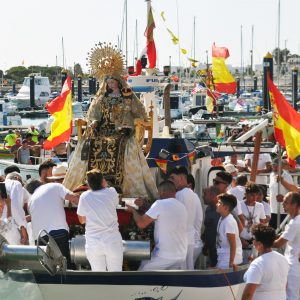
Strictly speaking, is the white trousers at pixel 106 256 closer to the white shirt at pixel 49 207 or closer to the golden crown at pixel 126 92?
the white shirt at pixel 49 207

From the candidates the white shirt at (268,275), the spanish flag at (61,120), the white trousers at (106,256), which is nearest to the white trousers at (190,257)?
the white trousers at (106,256)

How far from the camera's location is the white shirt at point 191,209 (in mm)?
10156

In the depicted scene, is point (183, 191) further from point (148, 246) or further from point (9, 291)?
point (9, 291)

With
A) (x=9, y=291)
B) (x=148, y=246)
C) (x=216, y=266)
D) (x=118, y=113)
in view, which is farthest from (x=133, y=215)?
(x=9, y=291)

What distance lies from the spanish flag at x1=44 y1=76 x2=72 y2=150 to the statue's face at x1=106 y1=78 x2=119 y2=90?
2.26 meters

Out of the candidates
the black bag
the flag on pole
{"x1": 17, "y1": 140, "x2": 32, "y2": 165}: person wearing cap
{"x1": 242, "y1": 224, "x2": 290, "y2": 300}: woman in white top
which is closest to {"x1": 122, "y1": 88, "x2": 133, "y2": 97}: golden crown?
the black bag

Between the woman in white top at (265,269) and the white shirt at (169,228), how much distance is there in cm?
131

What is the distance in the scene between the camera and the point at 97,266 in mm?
9461

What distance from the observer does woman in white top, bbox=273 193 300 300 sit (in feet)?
31.3

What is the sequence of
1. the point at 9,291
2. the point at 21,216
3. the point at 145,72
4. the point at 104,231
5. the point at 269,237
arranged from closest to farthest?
the point at 9,291
the point at 269,237
the point at 104,231
the point at 21,216
the point at 145,72

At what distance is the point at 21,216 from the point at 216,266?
2.33 m

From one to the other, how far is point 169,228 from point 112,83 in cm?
287

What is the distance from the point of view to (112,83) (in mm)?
11672

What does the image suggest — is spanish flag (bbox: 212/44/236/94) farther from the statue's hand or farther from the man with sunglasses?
the man with sunglasses
